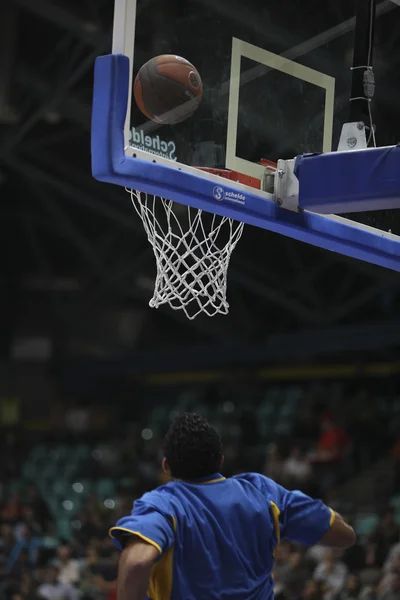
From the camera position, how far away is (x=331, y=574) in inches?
336

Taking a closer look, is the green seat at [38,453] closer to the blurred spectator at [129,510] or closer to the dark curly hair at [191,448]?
the blurred spectator at [129,510]

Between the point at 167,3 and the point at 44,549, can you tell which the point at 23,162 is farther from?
the point at 167,3

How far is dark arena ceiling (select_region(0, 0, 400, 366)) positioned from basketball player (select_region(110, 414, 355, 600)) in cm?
684

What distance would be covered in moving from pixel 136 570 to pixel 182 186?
4.71ft

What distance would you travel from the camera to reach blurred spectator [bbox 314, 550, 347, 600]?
823 cm

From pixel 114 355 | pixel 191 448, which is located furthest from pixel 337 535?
pixel 114 355

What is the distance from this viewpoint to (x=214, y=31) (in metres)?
3.90

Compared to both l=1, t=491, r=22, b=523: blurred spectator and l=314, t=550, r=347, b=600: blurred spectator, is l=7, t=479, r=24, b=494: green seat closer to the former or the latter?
l=1, t=491, r=22, b=523: blurred spectator

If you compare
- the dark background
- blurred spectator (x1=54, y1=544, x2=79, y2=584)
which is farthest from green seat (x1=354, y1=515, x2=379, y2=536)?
blurred spectator (x1=54, y1=544, x2=79, y2=584)

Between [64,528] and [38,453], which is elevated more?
[38,453]

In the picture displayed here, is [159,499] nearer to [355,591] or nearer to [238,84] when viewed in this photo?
[238,84]

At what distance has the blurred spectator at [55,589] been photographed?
9.16 meters

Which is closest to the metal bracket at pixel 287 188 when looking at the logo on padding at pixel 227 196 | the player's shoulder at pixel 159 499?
the logo on padding at pixel 227 196

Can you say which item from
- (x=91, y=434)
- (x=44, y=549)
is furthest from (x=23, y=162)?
(x=91, y=434)
